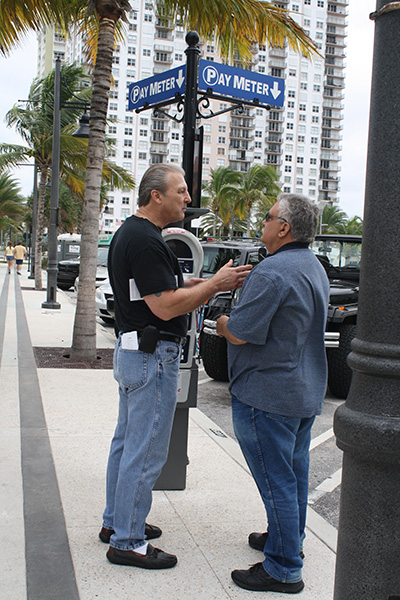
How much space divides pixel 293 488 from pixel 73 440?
8.40ft

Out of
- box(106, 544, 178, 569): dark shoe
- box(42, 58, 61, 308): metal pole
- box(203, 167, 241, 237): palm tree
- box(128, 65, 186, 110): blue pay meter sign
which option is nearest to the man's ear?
box(106, 544, 178, 569): dark shoe

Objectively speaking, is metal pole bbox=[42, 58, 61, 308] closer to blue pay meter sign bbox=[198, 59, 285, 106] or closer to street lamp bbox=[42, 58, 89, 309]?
street lamp bbox=[42, 58, 89, 309]

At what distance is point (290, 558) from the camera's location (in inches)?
113

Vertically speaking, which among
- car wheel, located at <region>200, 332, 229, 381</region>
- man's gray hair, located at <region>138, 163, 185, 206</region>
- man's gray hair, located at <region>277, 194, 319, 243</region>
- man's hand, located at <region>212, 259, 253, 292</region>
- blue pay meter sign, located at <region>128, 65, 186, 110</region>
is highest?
blue pay meter sign, located at <region>128, 65, 186, 110</region>

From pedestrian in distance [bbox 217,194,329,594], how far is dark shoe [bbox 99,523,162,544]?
0.56 m

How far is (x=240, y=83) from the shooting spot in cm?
602

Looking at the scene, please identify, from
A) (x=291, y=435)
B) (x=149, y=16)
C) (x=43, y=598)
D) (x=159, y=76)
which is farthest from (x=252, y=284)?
(x=149, y=16)

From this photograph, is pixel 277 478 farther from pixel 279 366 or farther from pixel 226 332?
pixel 226 332

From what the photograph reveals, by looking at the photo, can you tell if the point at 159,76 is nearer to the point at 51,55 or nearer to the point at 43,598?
the point at 43,598

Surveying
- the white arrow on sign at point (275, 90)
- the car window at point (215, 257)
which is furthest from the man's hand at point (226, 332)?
the car window at point (215, 257)

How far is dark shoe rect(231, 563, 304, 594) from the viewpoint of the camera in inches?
112

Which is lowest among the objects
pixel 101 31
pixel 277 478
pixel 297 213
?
pixel 277 478

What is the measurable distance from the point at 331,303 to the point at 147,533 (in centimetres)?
425

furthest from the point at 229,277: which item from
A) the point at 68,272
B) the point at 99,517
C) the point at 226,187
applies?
the point at 226,187
